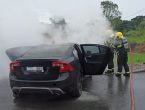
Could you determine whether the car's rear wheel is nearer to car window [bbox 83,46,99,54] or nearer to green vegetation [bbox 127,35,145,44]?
car window [bbox 83,46,99,54]

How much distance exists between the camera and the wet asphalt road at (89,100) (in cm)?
1018

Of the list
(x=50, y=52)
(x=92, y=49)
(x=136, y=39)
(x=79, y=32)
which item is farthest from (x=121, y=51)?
(x=136, y=39)

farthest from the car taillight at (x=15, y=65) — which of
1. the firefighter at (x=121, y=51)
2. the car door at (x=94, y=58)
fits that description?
the firefighter at (x=121, y=51)

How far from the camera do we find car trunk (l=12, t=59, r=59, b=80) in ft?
33.8

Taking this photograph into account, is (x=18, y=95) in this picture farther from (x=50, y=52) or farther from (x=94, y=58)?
(x=94, y=58)

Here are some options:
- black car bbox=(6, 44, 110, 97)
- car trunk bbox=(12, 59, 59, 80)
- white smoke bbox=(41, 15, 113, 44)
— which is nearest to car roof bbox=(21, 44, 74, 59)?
black car bbox=(6, 44, 110, 97)

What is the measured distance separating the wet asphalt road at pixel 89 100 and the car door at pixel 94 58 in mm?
489

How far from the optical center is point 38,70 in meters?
10.4

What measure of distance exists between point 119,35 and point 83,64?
Result: 315 cm

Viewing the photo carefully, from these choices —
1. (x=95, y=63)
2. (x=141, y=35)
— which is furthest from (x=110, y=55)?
(x=141, y=35)

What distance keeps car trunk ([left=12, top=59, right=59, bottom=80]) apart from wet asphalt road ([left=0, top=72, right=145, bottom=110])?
657 millimetres

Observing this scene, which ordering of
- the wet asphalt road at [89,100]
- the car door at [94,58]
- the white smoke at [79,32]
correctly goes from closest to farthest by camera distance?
the wet asphalt road at [89,100] → the car door at [94,58] → the white smoke at [79,32]

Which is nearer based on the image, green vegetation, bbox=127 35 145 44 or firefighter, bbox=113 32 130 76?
firefighter, bbox=113 32 130 76

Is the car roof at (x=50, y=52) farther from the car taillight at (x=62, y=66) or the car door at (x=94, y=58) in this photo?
the car door at (x=94, y=58)
